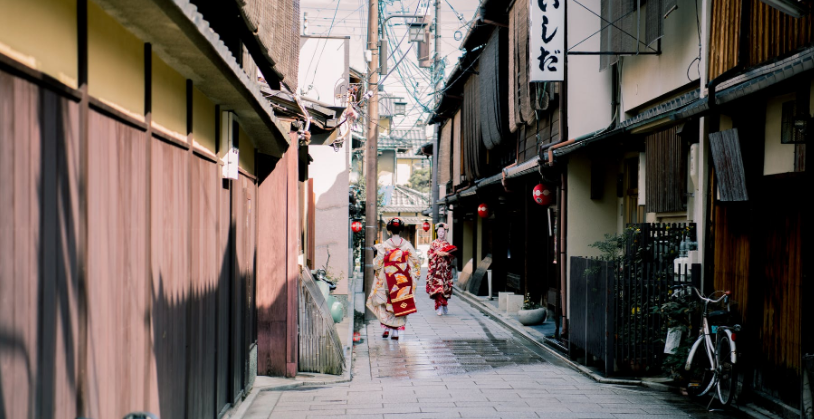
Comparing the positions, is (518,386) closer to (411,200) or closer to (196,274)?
(196,274)

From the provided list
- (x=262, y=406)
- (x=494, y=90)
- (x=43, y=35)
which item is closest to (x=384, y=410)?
(x=262, y=406)

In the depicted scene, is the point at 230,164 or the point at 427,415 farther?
the point at 427,415

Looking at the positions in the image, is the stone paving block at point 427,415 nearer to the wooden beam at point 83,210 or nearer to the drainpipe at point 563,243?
the wooden beam at point 83,210

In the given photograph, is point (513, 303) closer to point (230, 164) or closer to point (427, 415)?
point (427, 415)

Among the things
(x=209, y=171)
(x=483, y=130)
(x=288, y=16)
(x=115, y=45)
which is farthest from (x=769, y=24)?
(x=483, y=130)

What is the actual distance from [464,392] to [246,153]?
13.6ft

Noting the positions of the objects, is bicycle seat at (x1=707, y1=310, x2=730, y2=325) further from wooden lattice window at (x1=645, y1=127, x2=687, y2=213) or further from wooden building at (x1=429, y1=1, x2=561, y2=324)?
wooden building at (x1=429, y1=1, x2=561, y2=324)

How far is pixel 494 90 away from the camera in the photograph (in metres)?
20.6

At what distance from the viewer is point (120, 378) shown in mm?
4270

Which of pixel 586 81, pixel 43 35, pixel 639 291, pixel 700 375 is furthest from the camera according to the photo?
pixel 586 81

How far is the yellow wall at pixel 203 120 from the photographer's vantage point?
6367 millimetres

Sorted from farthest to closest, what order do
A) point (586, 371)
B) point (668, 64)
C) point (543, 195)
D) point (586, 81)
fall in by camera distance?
point (543, 195) → point (586, 81) → point (668, 64) → point (586, 371)

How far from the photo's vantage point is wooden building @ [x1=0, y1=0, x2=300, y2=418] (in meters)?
2.97

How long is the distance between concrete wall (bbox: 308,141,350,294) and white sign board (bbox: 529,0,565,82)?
6.93 metres
